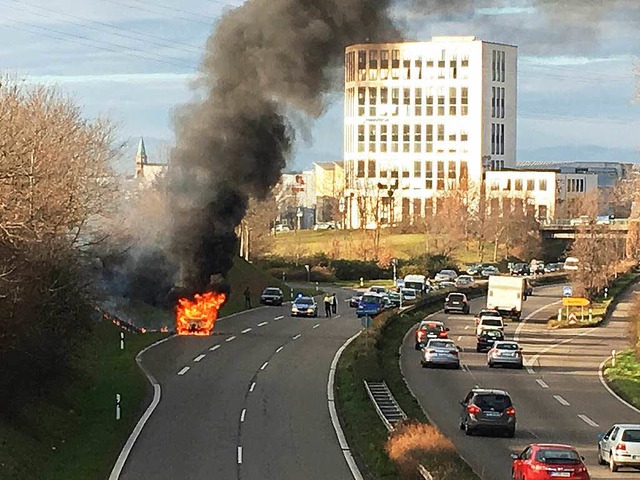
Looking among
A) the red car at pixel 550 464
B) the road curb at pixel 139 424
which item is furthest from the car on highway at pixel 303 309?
the red car at pixel 550 464

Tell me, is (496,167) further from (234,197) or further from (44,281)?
(44,281)

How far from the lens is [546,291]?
361ft

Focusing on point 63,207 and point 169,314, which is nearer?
point 63,207

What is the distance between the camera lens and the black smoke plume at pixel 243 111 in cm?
5125

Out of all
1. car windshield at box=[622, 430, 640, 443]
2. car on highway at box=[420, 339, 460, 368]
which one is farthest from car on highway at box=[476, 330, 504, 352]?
car windshield at box=[622, 430, 640, 443]

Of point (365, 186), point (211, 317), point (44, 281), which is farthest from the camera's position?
point (365, 186)

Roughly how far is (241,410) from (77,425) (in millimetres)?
6410

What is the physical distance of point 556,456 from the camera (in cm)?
2619

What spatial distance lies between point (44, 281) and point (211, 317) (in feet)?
96.0

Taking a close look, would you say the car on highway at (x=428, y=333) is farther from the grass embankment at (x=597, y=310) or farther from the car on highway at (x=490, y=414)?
the car on highway at (x=490, y=414)

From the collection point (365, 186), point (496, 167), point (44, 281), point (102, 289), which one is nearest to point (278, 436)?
point (44, 281)

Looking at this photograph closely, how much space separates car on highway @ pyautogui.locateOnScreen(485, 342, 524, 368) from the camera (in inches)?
2174

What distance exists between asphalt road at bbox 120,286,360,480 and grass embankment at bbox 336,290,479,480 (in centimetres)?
71

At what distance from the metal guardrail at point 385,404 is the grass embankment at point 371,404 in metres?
0.25
